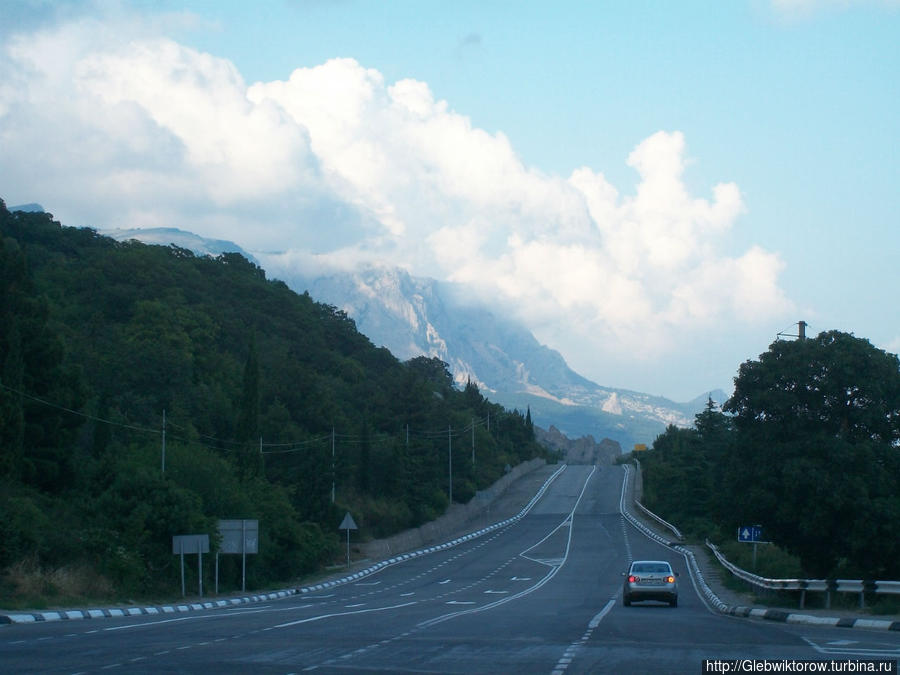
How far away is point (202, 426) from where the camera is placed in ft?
225

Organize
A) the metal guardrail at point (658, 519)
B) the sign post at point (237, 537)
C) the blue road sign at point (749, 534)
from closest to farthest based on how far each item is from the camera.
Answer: the blue road sign at point (749, 534), the sign post at point (237, 537), the metal guardrail at point (658, 519)

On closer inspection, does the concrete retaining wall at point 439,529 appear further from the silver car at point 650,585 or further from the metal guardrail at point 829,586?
the silver car at point 650,585

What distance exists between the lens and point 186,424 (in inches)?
2527

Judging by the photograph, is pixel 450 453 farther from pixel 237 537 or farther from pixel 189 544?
pixel 189 544

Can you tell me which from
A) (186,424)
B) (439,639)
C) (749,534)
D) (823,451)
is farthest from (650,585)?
(186,424)

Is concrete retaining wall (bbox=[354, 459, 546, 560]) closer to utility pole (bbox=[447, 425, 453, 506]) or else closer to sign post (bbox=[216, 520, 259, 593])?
utility pole (bbox=[447, 425, 453, 506])

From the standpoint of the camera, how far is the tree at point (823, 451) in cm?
2584

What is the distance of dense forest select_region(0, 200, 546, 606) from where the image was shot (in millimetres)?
33094

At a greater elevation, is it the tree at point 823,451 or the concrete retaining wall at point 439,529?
the tree at point 823,451

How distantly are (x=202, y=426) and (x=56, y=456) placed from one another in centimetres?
2878

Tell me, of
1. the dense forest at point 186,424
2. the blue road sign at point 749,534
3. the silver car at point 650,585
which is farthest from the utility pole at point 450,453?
the silver car at point 650,585

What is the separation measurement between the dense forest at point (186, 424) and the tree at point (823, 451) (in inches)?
741

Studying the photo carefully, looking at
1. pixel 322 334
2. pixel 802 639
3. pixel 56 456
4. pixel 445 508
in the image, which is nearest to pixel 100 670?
pixel 802 639

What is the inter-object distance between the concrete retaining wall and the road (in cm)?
2554
